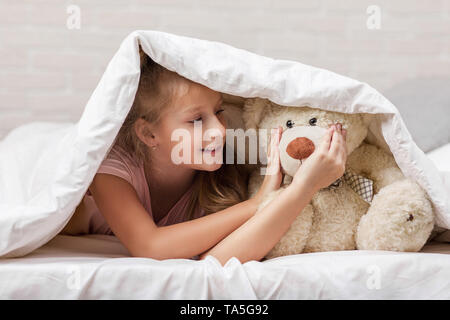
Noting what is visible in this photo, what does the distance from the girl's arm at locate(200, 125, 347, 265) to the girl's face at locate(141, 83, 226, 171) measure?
0.54 feet

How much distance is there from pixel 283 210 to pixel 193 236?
0.18 meters

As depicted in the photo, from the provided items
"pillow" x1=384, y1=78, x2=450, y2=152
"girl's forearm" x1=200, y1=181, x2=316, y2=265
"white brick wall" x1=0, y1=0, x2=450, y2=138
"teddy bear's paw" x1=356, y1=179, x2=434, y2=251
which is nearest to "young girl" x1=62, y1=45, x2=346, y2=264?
"girl's forearm" x1=200, y1=181, x2=316, y2=265

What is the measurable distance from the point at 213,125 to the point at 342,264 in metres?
0.36

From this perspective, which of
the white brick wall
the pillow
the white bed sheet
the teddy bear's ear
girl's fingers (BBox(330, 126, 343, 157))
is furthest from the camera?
the white brick wall

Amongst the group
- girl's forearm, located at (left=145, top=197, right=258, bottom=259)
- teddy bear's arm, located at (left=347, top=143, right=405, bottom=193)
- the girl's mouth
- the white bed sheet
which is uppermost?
the girl's mouth

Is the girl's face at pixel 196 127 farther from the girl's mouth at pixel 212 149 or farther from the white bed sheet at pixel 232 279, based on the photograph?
the white bed sheet at pixel 232 279

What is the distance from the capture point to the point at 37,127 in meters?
1.52

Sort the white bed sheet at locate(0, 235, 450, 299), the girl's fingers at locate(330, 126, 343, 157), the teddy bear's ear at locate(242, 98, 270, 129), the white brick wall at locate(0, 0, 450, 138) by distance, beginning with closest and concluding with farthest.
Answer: the white bed sheet at locate(0, 235, 450, 299) < the girl's fingers at locate(330, 126, 343, 157) < the teddy bear's ear at locate(242, 98, 270, 129) < the white brick wall at locate(0, 0, 450, 138)

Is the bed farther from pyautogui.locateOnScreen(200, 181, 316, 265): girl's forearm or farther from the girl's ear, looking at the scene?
the girl's ear

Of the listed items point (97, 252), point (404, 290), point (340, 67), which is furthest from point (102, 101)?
point (340, 67)

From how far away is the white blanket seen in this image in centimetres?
88

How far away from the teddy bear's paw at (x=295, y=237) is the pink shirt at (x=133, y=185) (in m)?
0.25

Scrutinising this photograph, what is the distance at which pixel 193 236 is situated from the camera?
948 millimetres

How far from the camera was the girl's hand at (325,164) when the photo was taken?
0.92m
